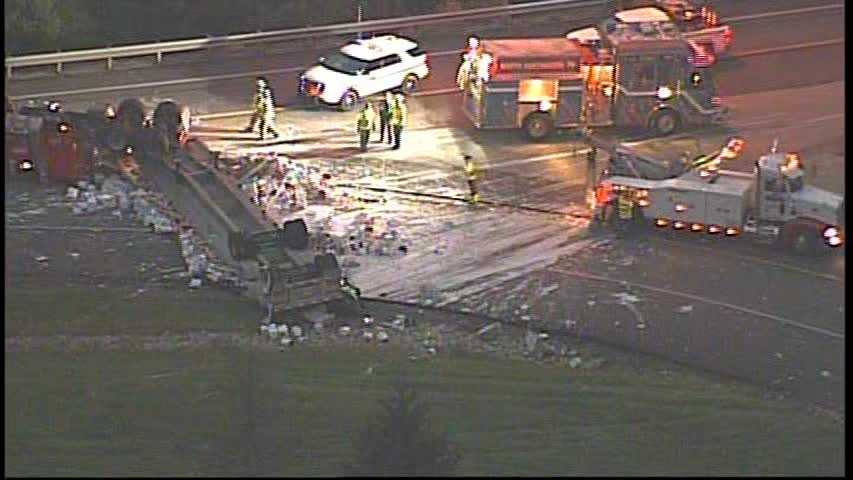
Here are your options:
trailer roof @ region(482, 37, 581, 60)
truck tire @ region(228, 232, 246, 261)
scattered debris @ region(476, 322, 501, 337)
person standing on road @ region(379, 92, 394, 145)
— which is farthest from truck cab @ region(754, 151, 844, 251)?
person standing on road @ region(379, 92, 394, 145)

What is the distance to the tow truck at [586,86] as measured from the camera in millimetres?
27891

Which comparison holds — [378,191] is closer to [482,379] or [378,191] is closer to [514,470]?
[482,379]

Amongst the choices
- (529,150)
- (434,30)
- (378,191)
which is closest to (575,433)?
(378,191)

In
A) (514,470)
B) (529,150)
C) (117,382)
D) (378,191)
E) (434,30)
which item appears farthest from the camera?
(434,30)

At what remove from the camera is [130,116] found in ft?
83.9

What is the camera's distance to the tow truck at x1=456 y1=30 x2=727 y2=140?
91.5 feet

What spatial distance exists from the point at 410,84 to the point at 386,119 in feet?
14.3

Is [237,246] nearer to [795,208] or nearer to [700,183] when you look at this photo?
[700,183]

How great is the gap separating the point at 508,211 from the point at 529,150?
13.2 feet

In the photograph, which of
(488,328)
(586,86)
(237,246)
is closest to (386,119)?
(586,86)

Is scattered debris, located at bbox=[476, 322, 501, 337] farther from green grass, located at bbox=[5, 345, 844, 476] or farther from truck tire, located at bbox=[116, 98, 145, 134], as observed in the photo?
truck tire, located at bbox=[116, 98, 145, 134]

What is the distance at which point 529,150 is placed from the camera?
27.6 m

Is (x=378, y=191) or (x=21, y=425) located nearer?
(x=21, y=425)

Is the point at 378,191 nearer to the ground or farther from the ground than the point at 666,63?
nearer to the ground
